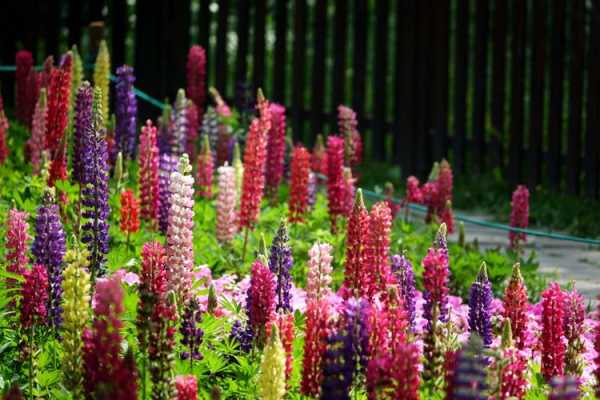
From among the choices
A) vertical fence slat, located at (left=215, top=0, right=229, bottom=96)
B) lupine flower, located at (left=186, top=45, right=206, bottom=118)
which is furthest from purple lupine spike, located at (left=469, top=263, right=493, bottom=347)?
vertical fence slat, located at (left=215, top=0, right=229, bottom=96)

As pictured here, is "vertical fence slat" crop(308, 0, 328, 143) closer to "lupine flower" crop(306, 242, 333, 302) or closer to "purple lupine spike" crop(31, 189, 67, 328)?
"lupine flower" crop(306, 242, 333, 302)

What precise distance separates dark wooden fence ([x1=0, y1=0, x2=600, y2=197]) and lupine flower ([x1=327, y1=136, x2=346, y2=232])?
3.92 meters

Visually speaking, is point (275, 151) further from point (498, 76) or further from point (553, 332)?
point (498, 76)

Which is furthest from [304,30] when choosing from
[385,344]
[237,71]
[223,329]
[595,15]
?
[385,344]

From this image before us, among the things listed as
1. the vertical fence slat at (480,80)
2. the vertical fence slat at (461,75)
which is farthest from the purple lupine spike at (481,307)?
the vertical fence slat at (461,75)

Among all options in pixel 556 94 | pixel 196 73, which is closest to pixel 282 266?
pixel 196 73

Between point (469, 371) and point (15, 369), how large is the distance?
7.10 ft

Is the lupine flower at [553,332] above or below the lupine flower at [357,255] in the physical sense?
below

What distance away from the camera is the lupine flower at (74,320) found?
148 inches

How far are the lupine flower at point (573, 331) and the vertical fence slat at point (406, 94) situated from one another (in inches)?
284

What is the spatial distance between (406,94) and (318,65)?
1047mm

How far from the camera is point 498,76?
1164 centimetres

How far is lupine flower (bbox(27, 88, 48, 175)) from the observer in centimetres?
746

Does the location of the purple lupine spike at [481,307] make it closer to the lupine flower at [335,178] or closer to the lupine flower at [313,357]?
the lupine flower at [313,357]
